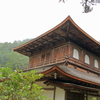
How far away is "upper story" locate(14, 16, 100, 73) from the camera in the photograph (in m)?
9.92

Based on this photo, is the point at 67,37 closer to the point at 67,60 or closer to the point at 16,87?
the point at 67,60

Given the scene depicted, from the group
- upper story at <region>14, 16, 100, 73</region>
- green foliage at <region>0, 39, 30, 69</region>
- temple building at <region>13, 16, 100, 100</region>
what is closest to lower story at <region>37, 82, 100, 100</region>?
temple building at <region>13, 16, 100, 100</region>

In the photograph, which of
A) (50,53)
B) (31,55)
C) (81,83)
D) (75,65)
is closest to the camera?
(81,83)

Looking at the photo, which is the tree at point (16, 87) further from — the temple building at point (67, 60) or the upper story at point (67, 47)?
the upper story at point (67, 47)

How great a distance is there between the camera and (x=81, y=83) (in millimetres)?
7758


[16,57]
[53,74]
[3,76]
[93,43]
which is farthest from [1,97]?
[16,57]

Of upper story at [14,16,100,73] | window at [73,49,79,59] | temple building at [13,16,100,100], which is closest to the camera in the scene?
temple building at [13,16,100,100]

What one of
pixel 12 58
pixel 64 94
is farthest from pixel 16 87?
pixel 12 58

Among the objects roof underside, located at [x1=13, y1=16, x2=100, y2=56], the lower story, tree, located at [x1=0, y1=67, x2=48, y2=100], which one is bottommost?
the lower story

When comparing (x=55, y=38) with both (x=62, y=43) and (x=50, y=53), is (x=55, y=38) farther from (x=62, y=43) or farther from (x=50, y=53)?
(x=50, y=53)

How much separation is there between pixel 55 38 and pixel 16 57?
61210 millimetres

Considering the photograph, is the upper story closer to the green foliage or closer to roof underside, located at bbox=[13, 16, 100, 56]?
roof underside, located at bbox=[13, 16, 100, 56]

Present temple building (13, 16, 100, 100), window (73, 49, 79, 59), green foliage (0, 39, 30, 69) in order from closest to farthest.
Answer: temple building (13, 16, 100, 100) → window (73, 49, 79, 59) → green foliage (0, 39, 30, 69)

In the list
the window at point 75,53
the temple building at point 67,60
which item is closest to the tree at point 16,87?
the temple building at point 67,60
